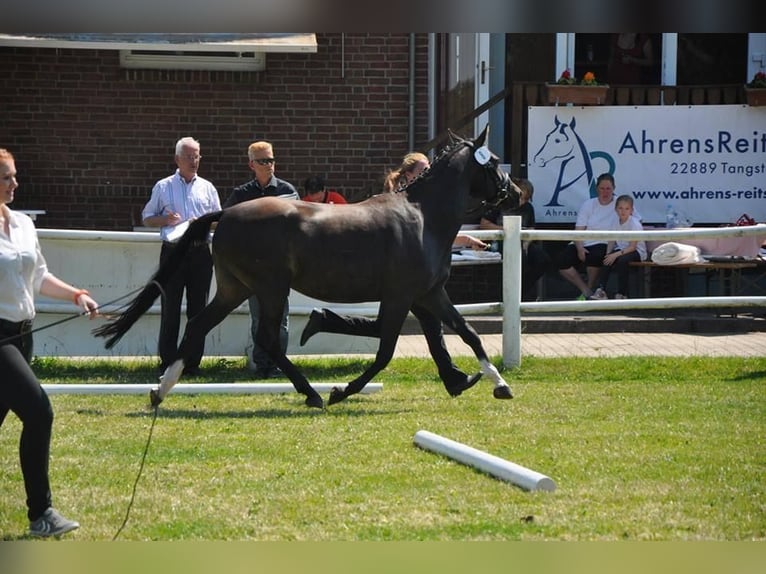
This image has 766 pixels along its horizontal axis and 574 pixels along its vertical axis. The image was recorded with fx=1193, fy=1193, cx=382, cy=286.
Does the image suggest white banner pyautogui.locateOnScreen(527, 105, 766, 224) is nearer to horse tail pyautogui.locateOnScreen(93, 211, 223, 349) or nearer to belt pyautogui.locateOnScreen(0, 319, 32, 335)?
horse tail pyautogui.locateOnScreen(93, 211, 223, 349)

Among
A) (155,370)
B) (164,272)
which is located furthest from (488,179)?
(155,370)

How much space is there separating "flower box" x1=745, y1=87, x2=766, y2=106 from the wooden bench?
209 centimetres

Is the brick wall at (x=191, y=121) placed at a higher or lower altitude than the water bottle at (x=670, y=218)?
higher

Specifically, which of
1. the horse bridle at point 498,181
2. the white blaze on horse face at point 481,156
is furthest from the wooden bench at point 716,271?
the white blaze on horse face at point 481,156

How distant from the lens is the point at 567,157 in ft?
47.2

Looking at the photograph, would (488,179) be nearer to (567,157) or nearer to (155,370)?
(155,370)

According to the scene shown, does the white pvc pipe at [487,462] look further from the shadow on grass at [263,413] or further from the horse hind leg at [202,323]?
the horse hind leg at [202,323]

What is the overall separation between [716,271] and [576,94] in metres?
2.69

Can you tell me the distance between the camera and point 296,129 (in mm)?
14656

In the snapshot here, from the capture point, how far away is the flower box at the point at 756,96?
1422cm

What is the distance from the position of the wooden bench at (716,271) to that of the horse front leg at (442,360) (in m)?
5.07

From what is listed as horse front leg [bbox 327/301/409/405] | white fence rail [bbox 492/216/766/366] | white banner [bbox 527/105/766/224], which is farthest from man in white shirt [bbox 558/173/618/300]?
horse front leg [bbox 327/301/409/405]
